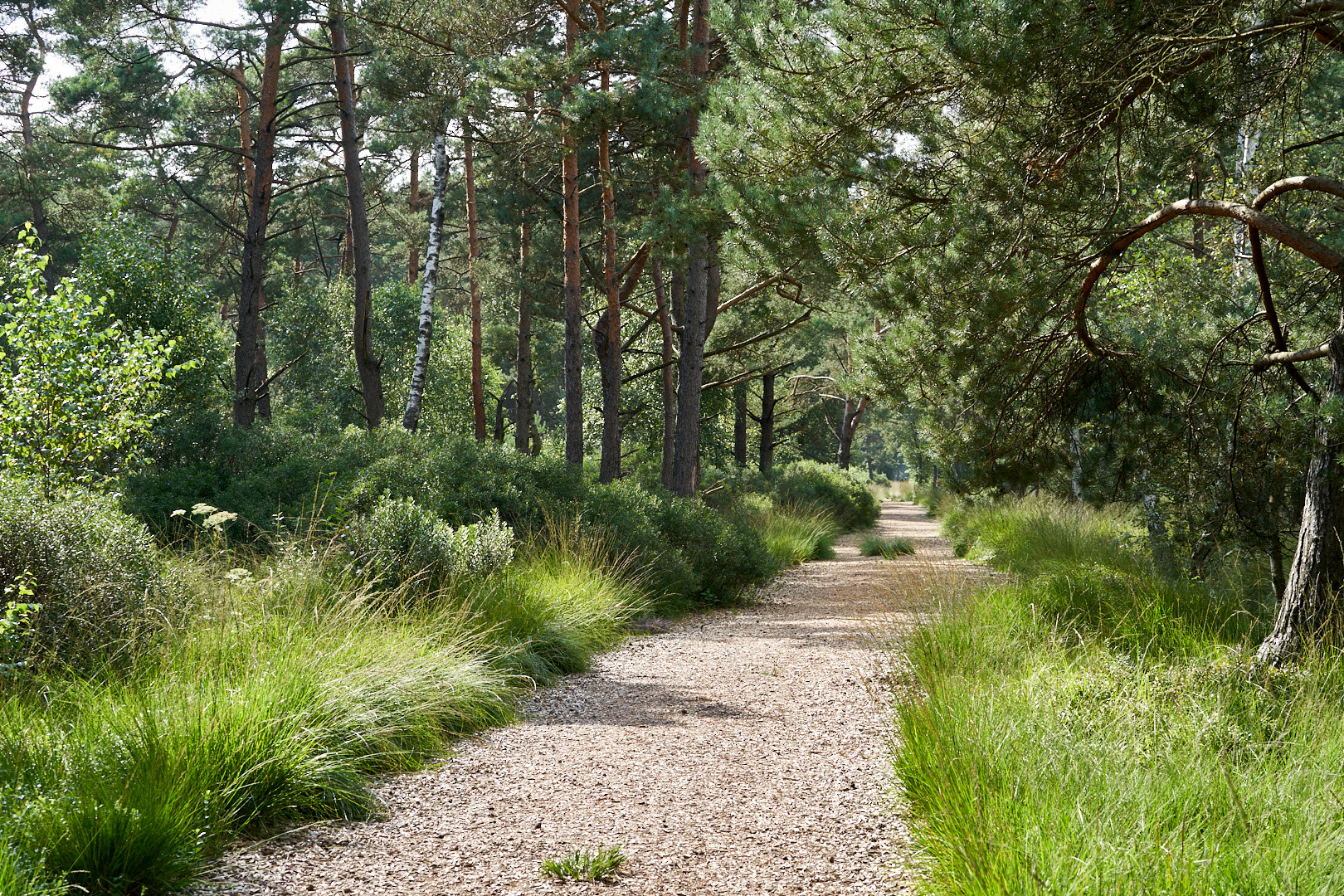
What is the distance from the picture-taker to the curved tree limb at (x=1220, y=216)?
4.43 metres

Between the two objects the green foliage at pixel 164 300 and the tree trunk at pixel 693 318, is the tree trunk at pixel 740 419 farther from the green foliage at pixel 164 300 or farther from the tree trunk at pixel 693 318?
the green foliage at pixel 164 300

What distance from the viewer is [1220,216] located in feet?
15.8

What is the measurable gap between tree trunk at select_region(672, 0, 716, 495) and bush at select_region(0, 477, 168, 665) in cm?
846

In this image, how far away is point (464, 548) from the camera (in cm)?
704

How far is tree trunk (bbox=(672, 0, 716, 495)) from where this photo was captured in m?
12.4

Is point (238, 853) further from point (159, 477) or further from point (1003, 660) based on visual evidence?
point (159, 477)

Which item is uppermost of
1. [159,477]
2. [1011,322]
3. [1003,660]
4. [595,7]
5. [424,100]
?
[595,7]

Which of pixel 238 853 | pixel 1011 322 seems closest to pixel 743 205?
pixel 1011 322

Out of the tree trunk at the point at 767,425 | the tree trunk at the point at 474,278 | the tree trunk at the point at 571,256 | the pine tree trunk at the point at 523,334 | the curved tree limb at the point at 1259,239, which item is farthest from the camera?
the tree trunk at the point at 767,425

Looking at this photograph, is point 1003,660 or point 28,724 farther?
point 1003,660

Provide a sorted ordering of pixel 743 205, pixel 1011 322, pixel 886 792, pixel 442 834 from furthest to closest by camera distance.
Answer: pixel 743 205
pixel 1011 322
pixel 886 792
pixel 442 834

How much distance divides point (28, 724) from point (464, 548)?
394 centimetres

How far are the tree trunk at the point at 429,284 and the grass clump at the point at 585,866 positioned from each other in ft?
41.3

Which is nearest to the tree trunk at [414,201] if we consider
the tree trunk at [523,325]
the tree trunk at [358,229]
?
the tree trunk at [523,325]
